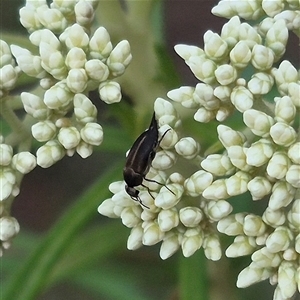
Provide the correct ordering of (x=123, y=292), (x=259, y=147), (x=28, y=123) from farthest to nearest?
(x=123, y=292), (x=28, y=123), (x=259, y=147)

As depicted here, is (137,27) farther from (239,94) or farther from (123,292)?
(123,292)

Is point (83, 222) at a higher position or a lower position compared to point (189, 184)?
lower

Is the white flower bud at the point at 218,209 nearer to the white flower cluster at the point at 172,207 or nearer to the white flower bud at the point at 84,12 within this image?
the white flower cluster at the point at 172,207

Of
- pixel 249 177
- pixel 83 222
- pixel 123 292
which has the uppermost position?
pixel 249 177

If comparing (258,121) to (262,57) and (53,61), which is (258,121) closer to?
(262,57)

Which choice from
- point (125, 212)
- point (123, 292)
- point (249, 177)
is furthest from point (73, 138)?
point (123, 292)

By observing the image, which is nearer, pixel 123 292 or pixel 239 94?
pixel 239 94

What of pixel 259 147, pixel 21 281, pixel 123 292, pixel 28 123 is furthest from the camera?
Answer: pixel 123 292

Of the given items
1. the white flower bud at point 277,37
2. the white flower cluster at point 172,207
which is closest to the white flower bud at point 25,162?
the white flower cluster at point 172,207
